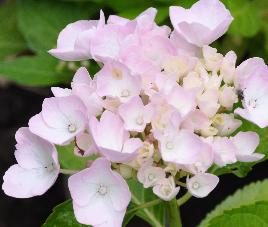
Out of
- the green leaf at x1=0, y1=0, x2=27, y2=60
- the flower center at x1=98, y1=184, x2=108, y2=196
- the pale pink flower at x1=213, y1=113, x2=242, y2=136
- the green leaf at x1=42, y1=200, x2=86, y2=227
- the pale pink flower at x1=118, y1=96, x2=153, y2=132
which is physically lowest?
the green leaf at x1=0, y1=0, x2=27, y2=60

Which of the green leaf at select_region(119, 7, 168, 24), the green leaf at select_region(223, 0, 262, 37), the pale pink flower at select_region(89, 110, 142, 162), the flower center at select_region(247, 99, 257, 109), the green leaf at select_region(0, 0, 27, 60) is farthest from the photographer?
the green leaf at select_region(0, 0, 27, 60)

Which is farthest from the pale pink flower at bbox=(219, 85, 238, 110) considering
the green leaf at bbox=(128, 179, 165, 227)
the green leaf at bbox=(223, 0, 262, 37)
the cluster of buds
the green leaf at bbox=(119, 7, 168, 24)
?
the green leaf at bbox=(223, 0, 262, 37)

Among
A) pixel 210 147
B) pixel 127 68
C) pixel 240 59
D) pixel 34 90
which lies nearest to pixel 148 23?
pixel 127 68

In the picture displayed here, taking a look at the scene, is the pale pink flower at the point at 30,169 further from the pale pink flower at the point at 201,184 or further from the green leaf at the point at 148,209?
the green leaf at the point at 148,209

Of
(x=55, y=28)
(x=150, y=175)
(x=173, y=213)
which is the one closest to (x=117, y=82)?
(x=150, y=175)

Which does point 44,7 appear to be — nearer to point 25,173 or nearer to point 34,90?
point 34,90

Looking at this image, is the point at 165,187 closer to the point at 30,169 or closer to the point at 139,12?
the point at 30,169

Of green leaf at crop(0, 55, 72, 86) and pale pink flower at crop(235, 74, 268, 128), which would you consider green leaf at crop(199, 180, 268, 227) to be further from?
green leaf at crop(0, 55, 72, 86)
